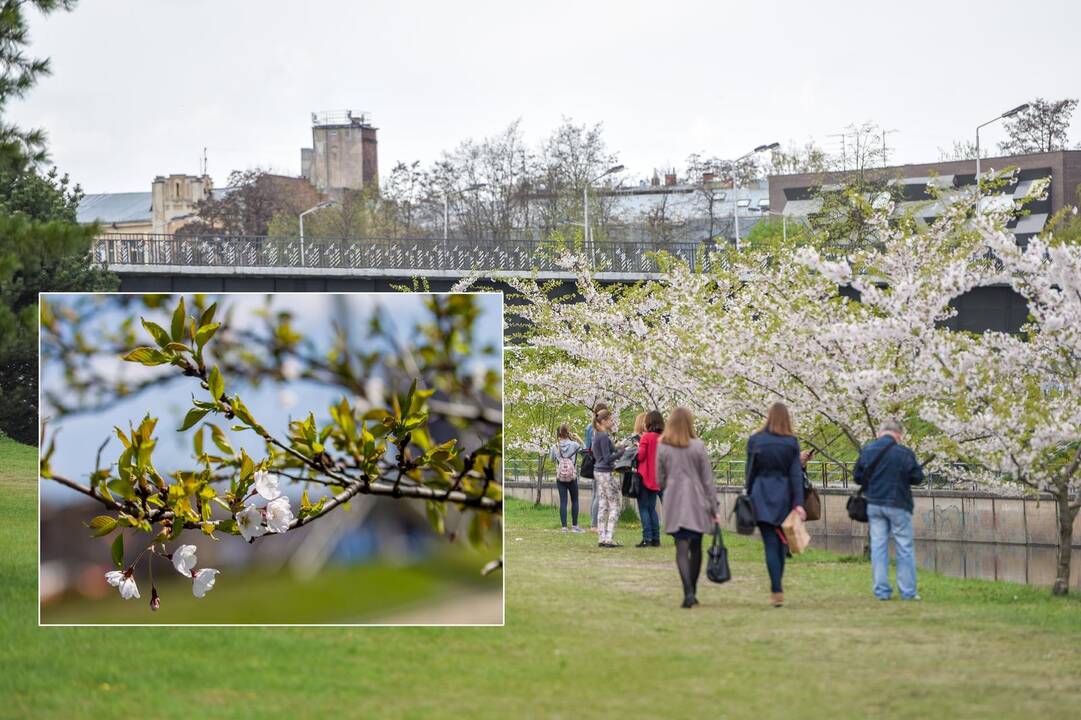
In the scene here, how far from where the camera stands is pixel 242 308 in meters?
8.96

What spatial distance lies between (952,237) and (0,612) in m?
12.9

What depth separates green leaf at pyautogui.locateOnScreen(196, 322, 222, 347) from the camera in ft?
29.6

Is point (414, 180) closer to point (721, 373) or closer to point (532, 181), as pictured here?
point (532, 181)

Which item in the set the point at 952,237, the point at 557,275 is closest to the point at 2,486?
the point at 952,237

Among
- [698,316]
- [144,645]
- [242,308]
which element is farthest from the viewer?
[698,316]

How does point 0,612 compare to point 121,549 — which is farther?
point 0,612

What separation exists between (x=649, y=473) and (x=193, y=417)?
10647 mm

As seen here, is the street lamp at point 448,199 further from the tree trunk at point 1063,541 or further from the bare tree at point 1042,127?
the tree trunk at point 1063,541

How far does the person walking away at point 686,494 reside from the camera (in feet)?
44.9

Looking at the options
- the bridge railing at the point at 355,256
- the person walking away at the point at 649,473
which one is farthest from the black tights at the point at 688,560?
the bridge railing at the point at 355,256

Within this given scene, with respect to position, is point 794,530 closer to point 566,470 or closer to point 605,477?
point 605,477

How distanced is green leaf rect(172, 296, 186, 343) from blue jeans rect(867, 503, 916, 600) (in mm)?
7713

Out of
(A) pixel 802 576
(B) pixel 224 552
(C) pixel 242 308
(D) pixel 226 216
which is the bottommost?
(A) pixel 802 576

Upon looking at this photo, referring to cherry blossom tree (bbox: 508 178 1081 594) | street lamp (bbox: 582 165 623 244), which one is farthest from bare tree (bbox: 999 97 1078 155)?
cherry blossom tree (bbox: 508 178 1081 594)
